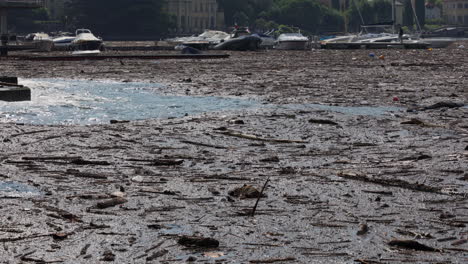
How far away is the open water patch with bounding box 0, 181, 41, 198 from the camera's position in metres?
7.95

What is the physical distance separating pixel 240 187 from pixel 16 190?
2244 mm

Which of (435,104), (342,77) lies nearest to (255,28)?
(342,77)

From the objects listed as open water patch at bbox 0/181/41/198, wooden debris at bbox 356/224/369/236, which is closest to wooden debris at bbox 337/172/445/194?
wooden debris at bbox 356/224/369/236

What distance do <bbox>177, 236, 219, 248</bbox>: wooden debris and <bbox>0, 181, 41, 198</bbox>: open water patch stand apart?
2276mm

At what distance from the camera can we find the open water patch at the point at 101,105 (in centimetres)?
1526

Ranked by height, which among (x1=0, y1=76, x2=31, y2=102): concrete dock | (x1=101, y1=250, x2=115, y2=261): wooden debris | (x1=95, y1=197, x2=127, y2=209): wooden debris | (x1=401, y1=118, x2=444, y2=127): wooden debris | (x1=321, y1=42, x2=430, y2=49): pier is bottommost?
(x1=321, y1=42, x2=430, y2=49): pier

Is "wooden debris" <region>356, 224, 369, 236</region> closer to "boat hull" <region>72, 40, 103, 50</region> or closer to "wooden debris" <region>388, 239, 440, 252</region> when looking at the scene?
"wooden debris" <region>388, 239, 440, 252</region>

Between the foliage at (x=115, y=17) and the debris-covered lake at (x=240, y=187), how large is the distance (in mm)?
135082

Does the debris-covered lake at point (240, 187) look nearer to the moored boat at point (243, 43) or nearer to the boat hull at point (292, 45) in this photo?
the moored boat at point (243, 43)

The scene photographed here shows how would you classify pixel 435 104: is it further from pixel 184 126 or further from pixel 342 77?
pixel 342 77

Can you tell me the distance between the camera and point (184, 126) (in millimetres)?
13688

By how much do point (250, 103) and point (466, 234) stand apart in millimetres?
11684

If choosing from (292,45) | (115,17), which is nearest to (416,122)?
(292,45)

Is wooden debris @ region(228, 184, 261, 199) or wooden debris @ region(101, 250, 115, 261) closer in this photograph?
wooden debris @ region(101, 250, 115, 261)
